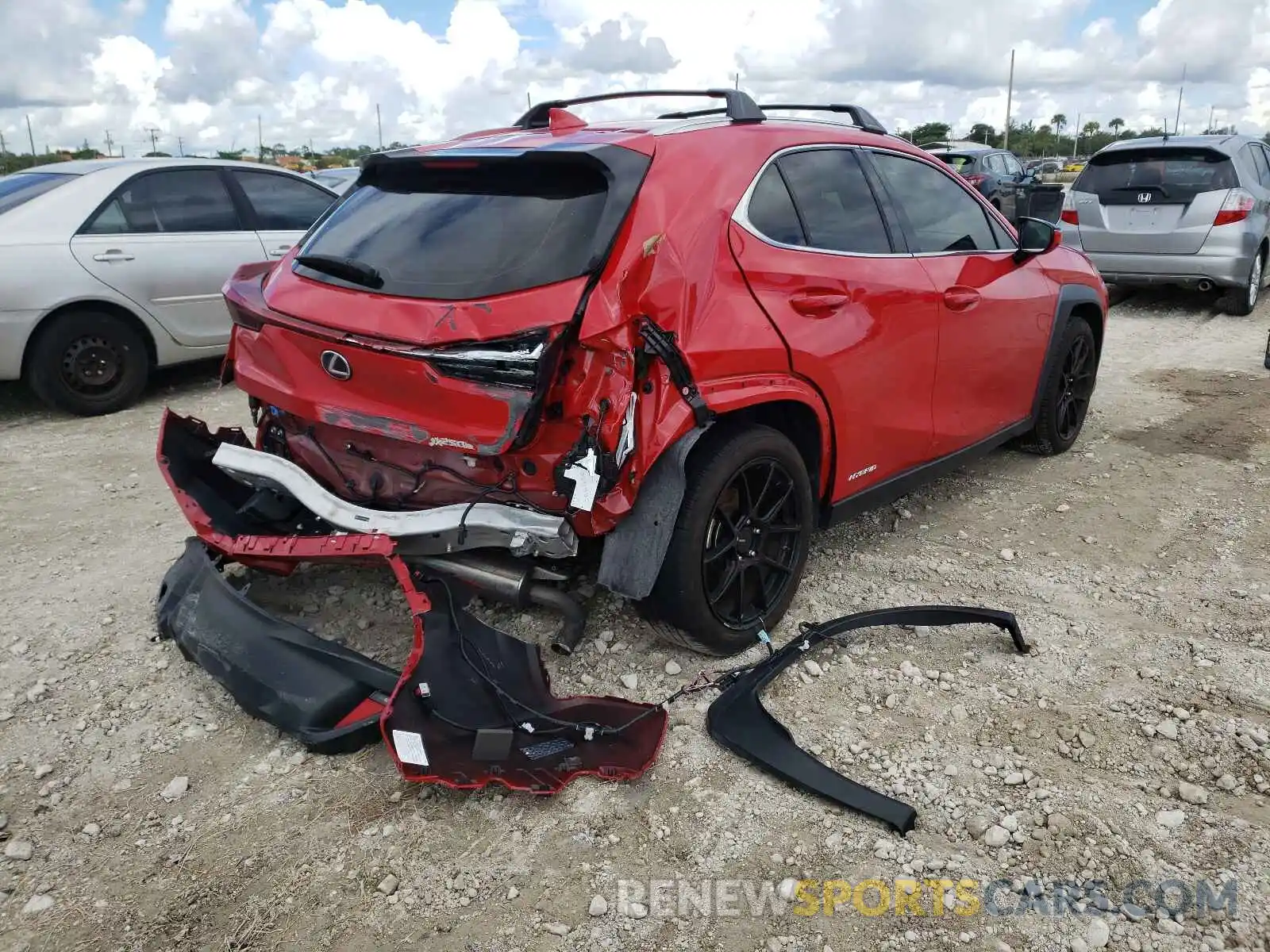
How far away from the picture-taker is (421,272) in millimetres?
2994

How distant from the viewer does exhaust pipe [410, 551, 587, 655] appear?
10.1ft

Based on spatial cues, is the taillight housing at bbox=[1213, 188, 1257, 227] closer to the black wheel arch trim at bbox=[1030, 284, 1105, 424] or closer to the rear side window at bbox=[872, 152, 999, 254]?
the black wheel arch trim at bbox=[1030, 284, 1105, 424]

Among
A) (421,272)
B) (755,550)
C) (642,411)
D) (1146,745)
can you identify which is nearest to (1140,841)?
(1146,745)

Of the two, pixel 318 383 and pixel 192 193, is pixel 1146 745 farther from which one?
pixel 192 193

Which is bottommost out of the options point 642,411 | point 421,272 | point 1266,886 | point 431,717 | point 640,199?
point 1266,886

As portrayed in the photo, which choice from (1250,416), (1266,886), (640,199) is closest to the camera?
(1266,886)

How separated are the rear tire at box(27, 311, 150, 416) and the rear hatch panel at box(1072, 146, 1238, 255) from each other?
8547mm

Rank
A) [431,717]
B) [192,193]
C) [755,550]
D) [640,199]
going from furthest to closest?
[192,193] → [755,550] → [640,199] → [431,717]

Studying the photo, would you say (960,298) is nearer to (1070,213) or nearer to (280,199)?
(280,199)

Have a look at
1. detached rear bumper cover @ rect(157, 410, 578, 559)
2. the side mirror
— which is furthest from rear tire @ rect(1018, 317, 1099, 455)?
detached rear bumper cover @ rect(157, 410, 578, 559)

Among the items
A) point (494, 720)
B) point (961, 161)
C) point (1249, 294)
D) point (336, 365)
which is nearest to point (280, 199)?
point (336, 365)

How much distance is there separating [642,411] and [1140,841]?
1.74m

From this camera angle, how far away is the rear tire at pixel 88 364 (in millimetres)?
6109
